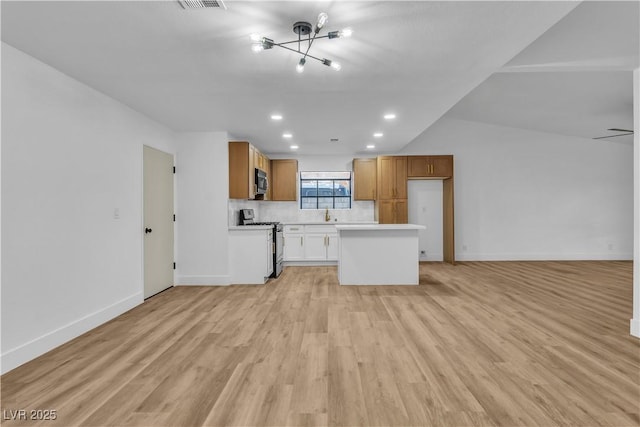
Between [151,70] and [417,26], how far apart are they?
7.70 ft

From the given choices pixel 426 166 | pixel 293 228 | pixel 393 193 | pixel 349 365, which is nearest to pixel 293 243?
pixel 293 228

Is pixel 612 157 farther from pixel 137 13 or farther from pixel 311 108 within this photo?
pixel 137 13

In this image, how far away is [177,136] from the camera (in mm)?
5055

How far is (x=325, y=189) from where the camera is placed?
756 cm

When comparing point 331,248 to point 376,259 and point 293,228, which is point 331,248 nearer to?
point 293,228

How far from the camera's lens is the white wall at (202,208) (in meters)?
A: 5.03

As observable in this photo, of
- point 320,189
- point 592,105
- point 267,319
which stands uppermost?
point 592,105

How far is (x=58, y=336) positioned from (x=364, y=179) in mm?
5844

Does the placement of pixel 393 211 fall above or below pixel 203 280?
above

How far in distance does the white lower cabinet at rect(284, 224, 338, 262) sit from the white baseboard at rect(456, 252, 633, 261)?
306 centimetres

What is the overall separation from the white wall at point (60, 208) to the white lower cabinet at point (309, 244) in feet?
10.5

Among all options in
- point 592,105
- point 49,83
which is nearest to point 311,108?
point 49,83

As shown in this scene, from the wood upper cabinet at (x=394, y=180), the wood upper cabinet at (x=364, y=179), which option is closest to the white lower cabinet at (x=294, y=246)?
the wood upper cabinet at (x=364, y=179)

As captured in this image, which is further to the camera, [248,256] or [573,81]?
[248,256]
